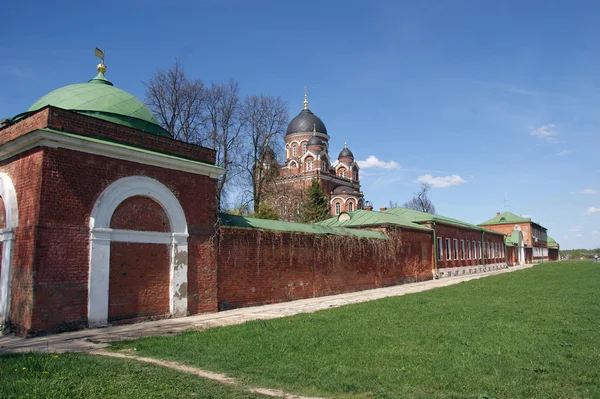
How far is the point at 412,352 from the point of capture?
7.41m

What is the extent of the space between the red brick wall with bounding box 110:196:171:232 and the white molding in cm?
105

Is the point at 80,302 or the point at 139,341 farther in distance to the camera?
the point at 80,302

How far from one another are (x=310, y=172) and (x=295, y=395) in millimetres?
50166

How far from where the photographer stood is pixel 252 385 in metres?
5.86

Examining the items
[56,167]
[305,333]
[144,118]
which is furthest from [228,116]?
[305,333]

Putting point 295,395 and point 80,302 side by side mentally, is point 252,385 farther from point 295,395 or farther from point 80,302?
point 80,302

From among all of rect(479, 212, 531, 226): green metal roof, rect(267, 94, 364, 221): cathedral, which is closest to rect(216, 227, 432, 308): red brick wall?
rect(267, 94, 364, 221): cathedral

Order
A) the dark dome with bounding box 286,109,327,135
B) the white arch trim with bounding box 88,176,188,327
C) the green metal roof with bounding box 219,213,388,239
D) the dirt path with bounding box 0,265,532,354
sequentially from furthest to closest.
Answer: the dark dome with bounding box 286,109,327,135 < the green metal roof with bounding box 219,213,388,239 < the white arch trim with bounding box 88,176,188,327 < the dirt path with bounding box 0,265,532,354

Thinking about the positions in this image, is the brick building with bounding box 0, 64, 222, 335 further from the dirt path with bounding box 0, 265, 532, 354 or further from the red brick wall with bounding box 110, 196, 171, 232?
the dirt path with bounding box 0, 265, 532, 354

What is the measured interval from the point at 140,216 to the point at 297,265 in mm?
6963

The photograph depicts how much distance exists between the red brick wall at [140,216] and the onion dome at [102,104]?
2.34m

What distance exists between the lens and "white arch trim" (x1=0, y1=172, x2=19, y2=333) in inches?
415

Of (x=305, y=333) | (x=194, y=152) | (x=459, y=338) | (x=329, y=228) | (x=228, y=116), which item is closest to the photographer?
(x=459, y=338)

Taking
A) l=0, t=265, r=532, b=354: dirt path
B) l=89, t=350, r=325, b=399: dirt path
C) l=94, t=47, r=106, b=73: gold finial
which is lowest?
l=0, t=265, r=532, b=354: dirt path
